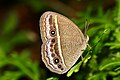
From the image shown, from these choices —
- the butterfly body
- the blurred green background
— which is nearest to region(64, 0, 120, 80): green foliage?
the blurred green background

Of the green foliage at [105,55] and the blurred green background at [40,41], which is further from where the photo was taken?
the blurred green background at [40,41]

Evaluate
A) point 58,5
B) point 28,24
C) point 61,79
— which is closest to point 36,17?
point 28,24

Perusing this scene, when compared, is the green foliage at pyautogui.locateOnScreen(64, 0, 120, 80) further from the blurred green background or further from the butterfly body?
the butterfly body

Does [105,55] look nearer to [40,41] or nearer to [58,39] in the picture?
[58,39]

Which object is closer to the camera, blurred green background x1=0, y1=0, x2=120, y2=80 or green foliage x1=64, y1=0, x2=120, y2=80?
green foliage x1=64, y1=0, x2=120, y2=80

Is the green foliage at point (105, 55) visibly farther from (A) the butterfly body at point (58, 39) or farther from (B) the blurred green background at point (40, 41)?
(A) the butterfly body at point (58, 39)

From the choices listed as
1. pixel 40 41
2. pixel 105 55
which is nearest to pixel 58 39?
pixel 105 55

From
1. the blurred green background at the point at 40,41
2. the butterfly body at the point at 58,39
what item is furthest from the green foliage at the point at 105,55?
the butterfly body at the point at 58,39

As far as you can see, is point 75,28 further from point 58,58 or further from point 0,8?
point 0,8

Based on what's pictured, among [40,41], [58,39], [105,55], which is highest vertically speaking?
[58,39]
